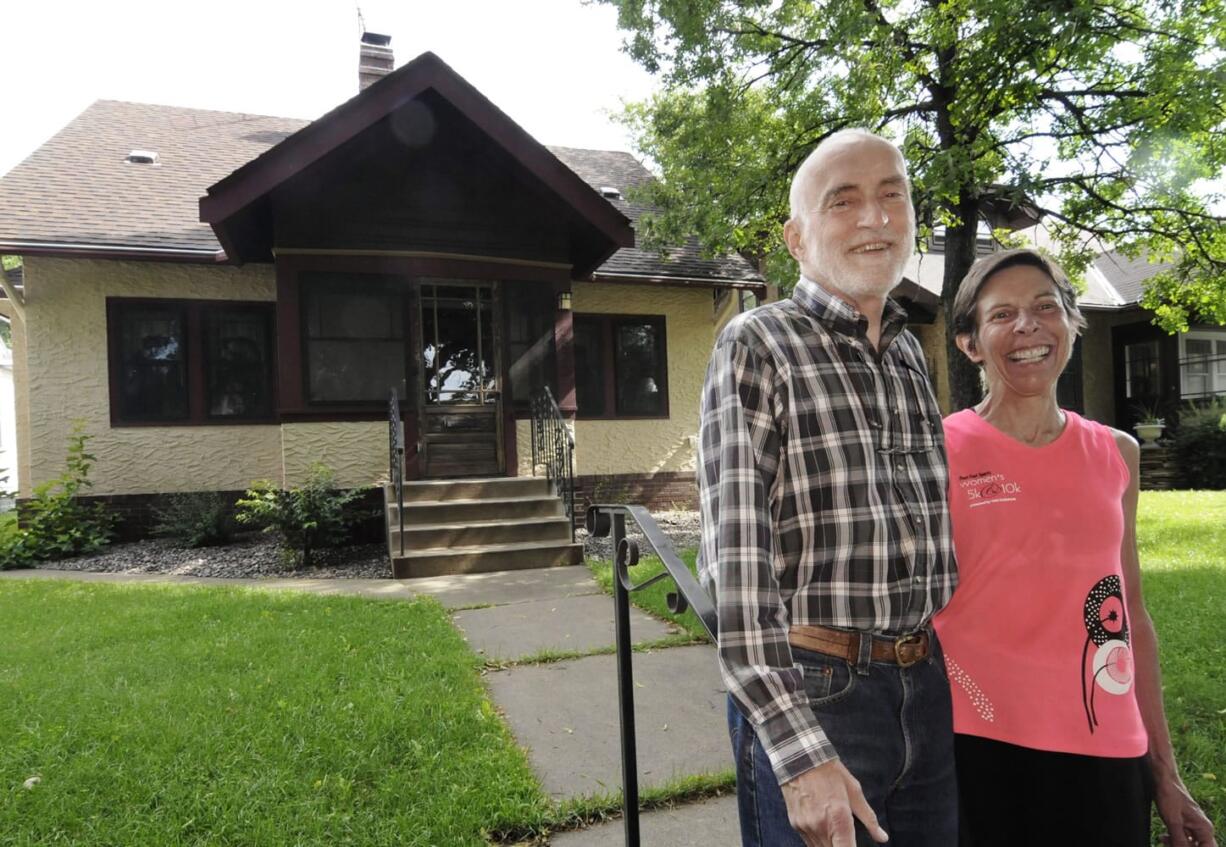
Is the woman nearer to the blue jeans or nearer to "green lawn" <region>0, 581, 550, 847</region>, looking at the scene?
the blue jeans

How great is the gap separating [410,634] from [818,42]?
6.63 metres

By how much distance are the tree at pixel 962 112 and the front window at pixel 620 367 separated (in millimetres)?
1831

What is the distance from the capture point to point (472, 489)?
733cm

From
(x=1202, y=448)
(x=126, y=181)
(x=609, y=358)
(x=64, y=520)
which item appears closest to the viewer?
(x=64, y=520)

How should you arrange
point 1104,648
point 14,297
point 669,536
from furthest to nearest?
point 14,297 < point 669,536 < point 1104,648

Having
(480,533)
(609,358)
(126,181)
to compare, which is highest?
(126,181)

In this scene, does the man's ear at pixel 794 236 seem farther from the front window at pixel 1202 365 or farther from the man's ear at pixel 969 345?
the front window at pixel 1202 365

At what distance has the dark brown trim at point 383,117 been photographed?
671 centimetres

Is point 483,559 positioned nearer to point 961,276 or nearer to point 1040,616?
point 961,276

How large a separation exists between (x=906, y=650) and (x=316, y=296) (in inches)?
299

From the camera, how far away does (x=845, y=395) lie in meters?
1.22

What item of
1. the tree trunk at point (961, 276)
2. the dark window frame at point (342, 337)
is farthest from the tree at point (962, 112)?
the dark window frame at point (342, 337)

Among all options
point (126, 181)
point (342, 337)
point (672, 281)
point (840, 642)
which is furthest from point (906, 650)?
point (126, 181)

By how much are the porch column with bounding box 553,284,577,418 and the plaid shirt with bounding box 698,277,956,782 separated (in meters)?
7.23
